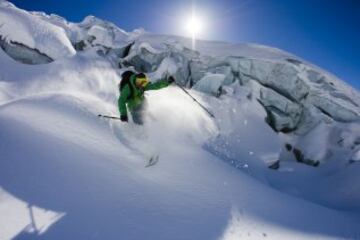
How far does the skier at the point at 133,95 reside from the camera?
8.39 m

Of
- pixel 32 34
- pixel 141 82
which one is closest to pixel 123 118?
pixel 141 82

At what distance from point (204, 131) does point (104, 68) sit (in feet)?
39.0

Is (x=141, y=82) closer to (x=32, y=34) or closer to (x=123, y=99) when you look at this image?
(x=123, y=99)

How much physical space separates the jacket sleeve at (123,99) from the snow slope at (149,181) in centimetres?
88

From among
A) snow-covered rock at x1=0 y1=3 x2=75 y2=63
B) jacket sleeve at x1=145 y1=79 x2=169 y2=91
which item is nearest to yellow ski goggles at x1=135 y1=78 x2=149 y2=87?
jacket sleeve at x1=145 y1=79 x2=169 y2=91

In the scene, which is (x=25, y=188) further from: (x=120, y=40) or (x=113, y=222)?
(x=120, y=40)

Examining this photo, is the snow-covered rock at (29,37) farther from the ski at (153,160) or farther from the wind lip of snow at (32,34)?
the ski at (153,160)

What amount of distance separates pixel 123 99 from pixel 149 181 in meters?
2.59

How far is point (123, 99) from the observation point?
8.41 metres

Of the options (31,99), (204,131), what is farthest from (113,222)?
(204,131)

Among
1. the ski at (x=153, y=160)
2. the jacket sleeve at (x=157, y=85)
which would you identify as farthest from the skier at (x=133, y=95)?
the ski at (x=153, y=160)

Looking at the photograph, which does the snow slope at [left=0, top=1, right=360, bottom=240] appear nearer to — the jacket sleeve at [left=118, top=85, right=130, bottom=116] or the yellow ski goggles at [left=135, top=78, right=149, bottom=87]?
the jacket sleeve at [left=118, top=85, right=130, bottom=116]

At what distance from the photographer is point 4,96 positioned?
48.0 ft

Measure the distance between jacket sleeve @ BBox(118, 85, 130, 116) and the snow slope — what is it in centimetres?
88
